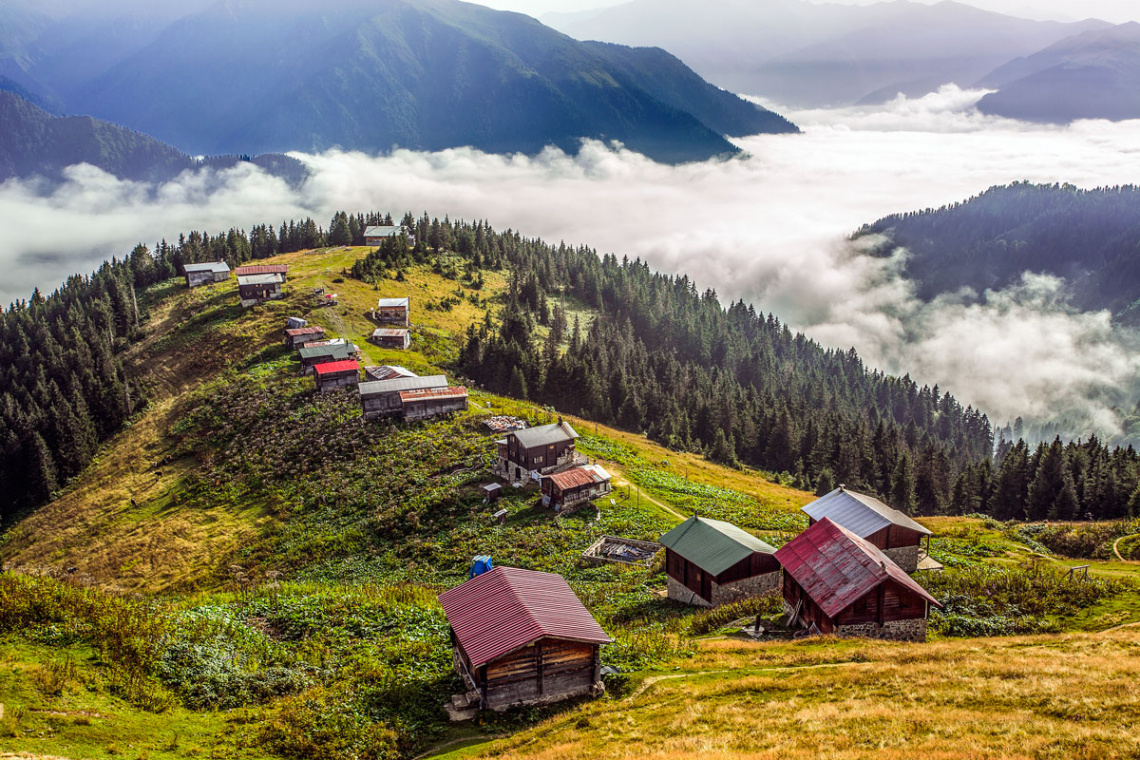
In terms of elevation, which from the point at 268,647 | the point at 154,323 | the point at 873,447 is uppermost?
the point at 154,323

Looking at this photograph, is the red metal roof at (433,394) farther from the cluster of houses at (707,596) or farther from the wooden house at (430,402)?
the cluster of houses at (707,596)

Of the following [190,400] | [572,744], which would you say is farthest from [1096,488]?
[190,400]

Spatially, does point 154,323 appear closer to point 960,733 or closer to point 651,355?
point 651,355

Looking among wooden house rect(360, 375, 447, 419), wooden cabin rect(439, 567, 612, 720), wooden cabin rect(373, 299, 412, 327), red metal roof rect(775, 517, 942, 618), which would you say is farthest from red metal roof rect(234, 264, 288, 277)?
red metal roof rect(775, 517, 942, 618)

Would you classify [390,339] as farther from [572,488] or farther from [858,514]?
[858,514]

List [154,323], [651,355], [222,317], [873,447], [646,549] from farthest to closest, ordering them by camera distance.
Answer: [651,355], [154,323], [222,317], [873,447], [646,549]

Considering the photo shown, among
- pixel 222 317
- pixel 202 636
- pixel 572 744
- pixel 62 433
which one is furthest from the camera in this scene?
pixel 222 317
